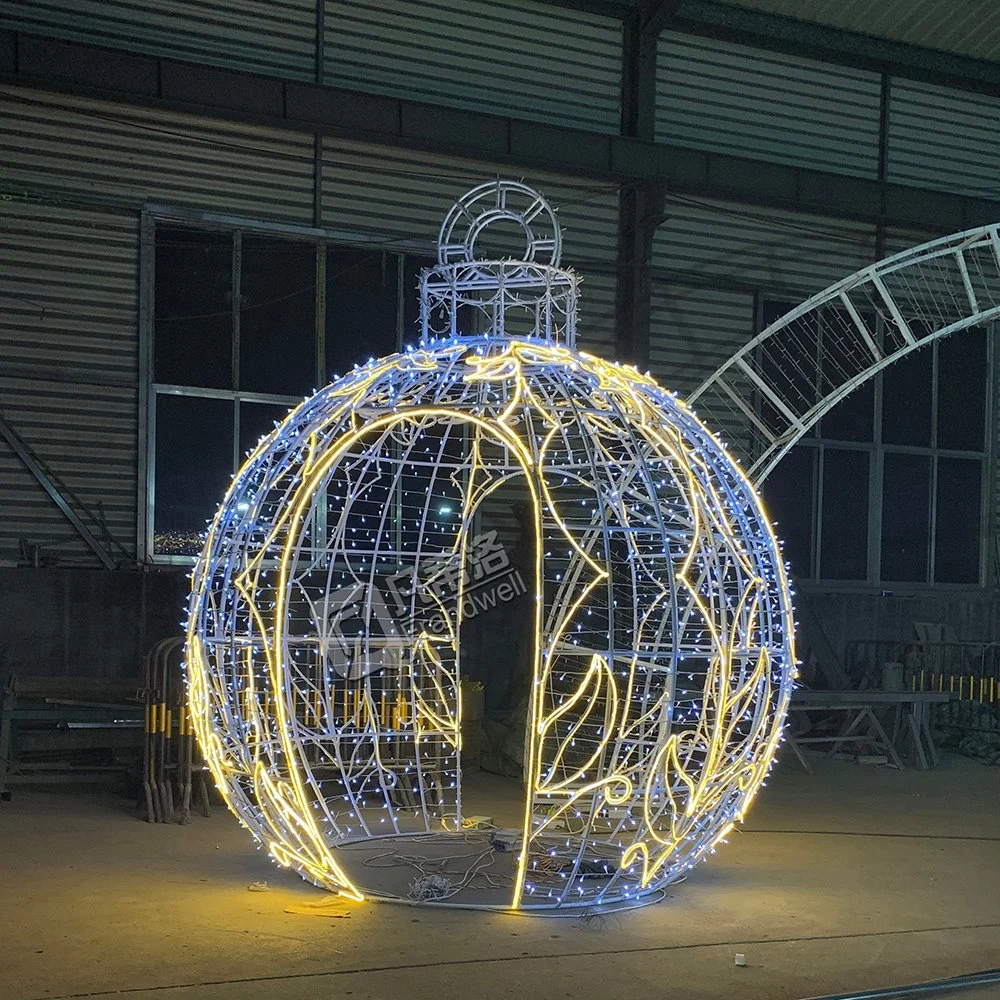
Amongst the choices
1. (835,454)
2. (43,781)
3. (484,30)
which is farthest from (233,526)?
(835,454)

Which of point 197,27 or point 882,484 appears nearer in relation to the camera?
point 197,27

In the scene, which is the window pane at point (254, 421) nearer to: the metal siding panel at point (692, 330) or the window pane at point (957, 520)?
the metal siding panel at point (692, 330)

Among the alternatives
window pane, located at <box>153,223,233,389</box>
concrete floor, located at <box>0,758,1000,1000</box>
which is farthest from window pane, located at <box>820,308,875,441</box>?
concrete floor, located at <box>0,758,1000,1000</box>

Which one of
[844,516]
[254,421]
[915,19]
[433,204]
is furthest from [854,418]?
[254,421]

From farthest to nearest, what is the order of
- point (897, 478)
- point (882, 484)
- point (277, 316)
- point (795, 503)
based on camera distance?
point (897, 478)
point (882, 484)
point (795, 503)
point (277, 316)

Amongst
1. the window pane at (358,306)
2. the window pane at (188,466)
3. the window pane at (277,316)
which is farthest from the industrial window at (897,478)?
the window pane at (188,466)

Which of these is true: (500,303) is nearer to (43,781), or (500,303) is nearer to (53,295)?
(43,781)

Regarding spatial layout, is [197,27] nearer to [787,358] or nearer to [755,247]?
[755,247]

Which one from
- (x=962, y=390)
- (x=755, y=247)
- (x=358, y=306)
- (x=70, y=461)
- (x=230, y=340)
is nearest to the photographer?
(x=70, y=461)

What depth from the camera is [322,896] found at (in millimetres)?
6730

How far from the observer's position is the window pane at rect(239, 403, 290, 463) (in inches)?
509

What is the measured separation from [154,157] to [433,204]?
279cm

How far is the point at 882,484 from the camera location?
16.0 metres

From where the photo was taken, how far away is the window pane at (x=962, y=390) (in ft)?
A: 53.6
